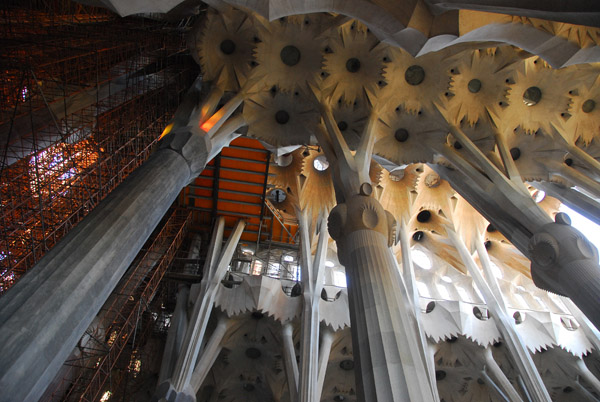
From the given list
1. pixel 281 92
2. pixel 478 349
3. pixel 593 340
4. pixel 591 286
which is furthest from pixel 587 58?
pixel 593 340

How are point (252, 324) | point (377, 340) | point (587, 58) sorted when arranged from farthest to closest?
1. point (252, 324)
2. point (587, 58)
3. point (377, 340)

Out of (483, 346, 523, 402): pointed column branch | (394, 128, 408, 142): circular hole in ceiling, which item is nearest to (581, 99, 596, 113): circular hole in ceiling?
(394, 128, 408, 142): circular hole in ceiling

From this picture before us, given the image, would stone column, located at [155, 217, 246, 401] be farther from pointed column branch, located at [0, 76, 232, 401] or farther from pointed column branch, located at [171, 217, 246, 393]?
pointed column branch, located at [0, 76, 232, 401]

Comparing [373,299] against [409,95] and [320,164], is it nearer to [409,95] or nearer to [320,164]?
[409,95]

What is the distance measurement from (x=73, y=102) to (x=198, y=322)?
23.5 ft

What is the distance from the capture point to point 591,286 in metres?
6.98

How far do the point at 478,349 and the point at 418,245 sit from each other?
264 inches

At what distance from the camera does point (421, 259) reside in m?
20.1

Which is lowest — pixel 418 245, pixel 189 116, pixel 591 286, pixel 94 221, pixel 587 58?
pixel 94 221

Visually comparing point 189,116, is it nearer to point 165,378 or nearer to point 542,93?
point 165,378

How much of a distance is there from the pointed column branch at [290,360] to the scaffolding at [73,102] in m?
6.37

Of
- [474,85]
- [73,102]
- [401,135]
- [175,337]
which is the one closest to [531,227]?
[401,135]

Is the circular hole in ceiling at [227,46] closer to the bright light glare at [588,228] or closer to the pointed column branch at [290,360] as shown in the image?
the pointed column branch at [290,360]

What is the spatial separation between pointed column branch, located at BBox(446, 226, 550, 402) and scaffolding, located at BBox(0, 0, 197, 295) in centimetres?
1118
